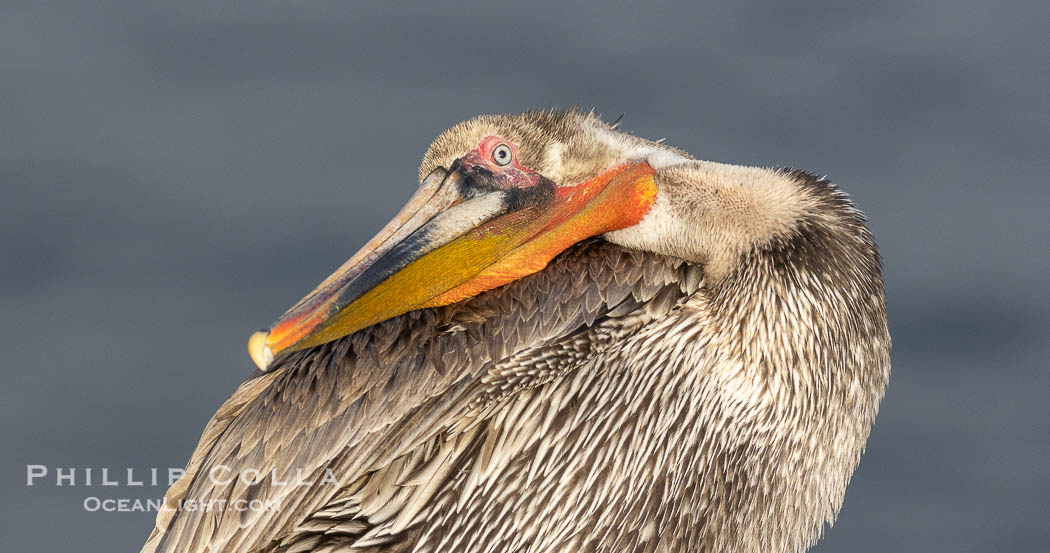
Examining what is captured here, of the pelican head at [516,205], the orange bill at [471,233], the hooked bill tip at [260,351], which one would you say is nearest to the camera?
the hooked bill tip at [260,351]

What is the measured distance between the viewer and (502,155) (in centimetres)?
411

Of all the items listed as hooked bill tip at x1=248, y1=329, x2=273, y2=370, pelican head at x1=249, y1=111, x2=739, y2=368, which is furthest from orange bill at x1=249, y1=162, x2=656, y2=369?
hooked bill tip at x1=248, y1=329, x2=273, y2=370

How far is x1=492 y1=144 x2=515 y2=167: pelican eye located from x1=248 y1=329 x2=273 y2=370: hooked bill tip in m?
0.90

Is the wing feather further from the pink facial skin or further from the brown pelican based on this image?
the pink facial skin

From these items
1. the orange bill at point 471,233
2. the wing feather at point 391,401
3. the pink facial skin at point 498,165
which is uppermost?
the pink facial skin at point 498,165

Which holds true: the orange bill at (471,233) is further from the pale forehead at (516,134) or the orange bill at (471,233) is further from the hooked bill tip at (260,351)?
the hooked bill tip at (260,351)

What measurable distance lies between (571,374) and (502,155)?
0.69m

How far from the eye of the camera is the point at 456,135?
13.6 ft

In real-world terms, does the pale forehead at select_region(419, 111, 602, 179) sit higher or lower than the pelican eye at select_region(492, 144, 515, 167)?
higher

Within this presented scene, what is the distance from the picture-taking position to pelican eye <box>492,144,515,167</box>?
13.4ft

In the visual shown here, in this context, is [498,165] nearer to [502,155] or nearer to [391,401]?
[502,155]

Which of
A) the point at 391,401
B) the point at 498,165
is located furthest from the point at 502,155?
the point at 391,401

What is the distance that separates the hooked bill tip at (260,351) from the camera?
3598 mm

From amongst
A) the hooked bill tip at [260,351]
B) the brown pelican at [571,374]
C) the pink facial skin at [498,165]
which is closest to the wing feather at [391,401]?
the brown pelican at [571,374]
